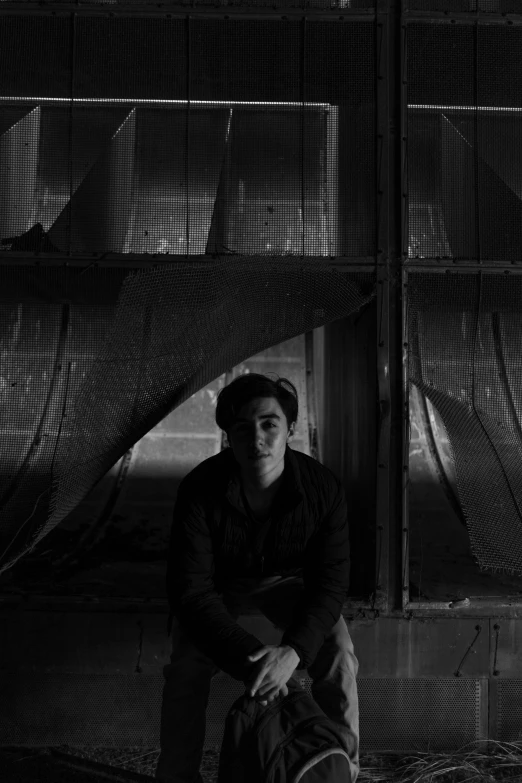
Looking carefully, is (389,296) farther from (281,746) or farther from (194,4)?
(281,746)

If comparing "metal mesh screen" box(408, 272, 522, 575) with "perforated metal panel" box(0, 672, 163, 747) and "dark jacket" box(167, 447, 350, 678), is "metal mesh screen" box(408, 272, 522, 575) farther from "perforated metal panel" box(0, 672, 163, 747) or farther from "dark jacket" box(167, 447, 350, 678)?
"perforated metal panel" box(0, 672, 163, 747)

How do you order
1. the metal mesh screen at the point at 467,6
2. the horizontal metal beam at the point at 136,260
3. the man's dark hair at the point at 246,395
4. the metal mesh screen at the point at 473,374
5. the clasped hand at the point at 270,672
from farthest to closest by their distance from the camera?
the metal mesh screen at the point at 467,6 → the horizontal metal beam at the point at 136,260 → the metal mesh screen at the point at 473,374 → the man's dark hair at the point at 246,395 → the clasped hand at the point at 270,672

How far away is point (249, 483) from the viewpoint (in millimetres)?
2258

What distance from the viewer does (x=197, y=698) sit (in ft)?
7.32

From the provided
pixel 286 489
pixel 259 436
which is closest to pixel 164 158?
pixel 259 436

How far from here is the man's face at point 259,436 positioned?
2.21 m

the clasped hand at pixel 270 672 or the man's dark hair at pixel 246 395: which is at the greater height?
the man's dark hair at pixel 246 395

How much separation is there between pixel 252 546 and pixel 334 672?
419 millimetres

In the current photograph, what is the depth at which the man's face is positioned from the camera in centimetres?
221

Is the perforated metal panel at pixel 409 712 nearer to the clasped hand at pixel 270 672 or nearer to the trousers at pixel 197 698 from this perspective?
the trousers at pixel 197 698

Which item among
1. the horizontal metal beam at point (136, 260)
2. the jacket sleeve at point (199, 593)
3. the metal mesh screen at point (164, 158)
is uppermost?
the metal mesh screen at point (164, 158)

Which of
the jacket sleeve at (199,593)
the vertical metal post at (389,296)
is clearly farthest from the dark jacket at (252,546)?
the vertical metal post at (389,296)

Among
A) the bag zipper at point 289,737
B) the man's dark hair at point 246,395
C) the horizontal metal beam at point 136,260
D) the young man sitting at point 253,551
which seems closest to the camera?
the bag zipper at point 289,737

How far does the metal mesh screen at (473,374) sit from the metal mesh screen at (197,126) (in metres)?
0.34
